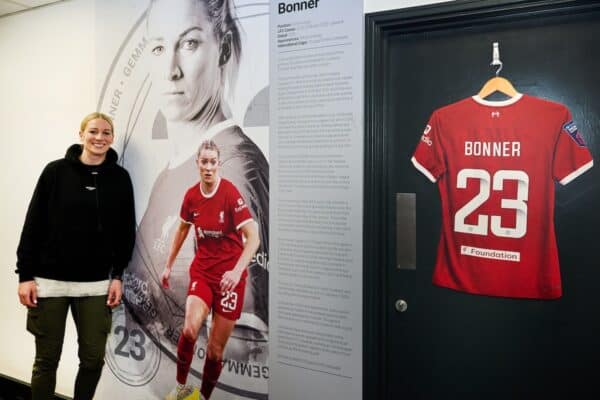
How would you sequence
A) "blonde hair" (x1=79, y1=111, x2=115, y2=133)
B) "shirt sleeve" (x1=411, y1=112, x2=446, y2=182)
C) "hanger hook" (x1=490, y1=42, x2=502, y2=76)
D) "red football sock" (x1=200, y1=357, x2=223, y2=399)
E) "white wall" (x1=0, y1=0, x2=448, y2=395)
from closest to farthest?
"hanger hook" (x1=490, y1=42, x2=502, y2=76)
"shirt sleeve" (x1=411, y1=112, x2=446, y2=182)
"red football sock" (x1=200, y1=357, x2=223, y2=399)
"blonde hair" (x1=79, y1=111, x2=115, y2=133)
"white wall" (x1=0, y1=0, x2=448, y2=395)

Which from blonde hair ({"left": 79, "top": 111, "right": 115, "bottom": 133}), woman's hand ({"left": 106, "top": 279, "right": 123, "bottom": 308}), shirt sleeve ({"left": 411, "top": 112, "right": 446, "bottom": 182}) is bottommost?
woman's hand ({"left": 106, "top": 279, "right": 123, "bottom": 308})

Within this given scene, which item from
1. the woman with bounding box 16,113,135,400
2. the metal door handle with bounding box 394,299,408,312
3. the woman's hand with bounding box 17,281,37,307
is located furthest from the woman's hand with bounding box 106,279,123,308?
the metal door handle with bounding box 394,299,408,312

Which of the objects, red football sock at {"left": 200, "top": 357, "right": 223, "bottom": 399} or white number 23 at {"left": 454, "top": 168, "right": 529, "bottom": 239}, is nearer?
white number 23 at {"left": 454, "top": 168, "right": 529, "bottom": 239}

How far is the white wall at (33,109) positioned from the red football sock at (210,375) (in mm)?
958

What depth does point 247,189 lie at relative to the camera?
2170 millimetres

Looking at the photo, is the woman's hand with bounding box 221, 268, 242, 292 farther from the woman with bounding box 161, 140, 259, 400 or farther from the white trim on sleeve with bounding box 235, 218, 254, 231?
the white trim on sleeve with bounding box 235, 218, 254, 231

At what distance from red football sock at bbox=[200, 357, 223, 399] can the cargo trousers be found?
0.58 m

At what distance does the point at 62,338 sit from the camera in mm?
2338

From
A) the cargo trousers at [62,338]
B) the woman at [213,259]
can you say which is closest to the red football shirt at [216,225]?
the woman at [213,259]

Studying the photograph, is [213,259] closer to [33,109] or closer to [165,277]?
[165,277]

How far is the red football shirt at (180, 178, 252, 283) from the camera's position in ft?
7.19

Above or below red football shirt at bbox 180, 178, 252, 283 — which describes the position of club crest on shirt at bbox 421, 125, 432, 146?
above

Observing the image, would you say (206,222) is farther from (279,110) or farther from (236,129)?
(279,110)

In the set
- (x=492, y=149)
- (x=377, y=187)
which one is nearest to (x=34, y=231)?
(x=377, y=187)
